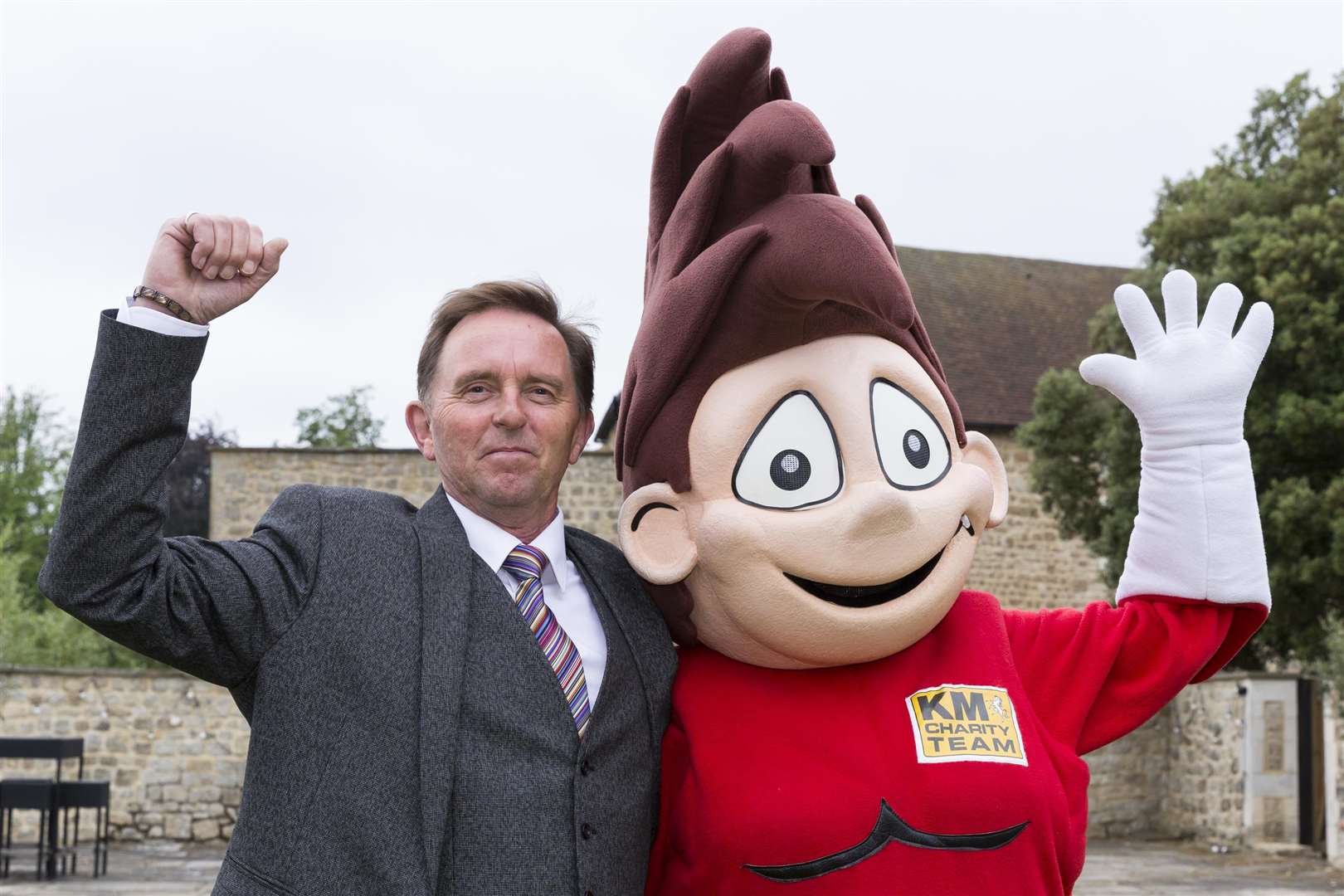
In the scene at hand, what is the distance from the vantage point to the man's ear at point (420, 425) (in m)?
3.26

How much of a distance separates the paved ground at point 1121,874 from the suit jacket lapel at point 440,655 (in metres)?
7.82

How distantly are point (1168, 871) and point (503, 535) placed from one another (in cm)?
1027

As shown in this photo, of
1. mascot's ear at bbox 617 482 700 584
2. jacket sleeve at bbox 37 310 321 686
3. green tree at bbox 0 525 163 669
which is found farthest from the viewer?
green tree at bbox 0 525 163 669

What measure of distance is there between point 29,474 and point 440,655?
1315 inches

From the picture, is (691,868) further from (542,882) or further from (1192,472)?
(1192,472)

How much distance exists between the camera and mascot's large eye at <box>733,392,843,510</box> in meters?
2.99

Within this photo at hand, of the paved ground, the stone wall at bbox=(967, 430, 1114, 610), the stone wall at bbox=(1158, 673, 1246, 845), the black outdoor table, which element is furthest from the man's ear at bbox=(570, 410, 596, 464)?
the stone wall at bbox=(967, 430, 1114, 610)

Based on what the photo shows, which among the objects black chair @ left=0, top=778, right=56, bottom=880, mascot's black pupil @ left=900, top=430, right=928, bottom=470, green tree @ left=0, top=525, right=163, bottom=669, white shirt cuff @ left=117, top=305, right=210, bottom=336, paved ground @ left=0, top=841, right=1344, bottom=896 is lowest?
paved ground @ left=0, top=841, right=1344, bottom=896

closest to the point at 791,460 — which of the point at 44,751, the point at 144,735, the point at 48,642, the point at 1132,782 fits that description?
the point at 44,751

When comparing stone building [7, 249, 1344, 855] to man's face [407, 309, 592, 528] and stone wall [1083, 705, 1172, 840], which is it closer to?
stone wall [1083, 705, 1172, 840]

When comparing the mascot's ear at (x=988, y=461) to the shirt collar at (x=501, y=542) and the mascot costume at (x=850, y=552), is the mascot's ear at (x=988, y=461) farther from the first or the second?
the shirt collar at (x=501, y=542)

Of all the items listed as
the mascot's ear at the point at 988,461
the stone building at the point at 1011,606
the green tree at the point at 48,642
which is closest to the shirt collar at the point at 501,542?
the mascot's ear at the point at 988,461

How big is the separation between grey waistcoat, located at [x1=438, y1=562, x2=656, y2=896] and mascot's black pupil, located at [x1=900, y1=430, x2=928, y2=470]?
2.69 ft

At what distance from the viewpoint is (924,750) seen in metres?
2.92
